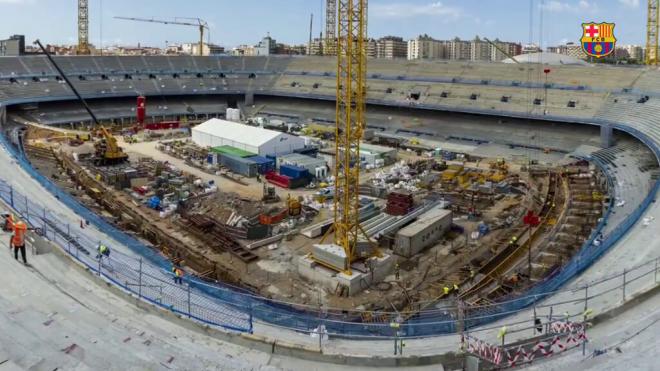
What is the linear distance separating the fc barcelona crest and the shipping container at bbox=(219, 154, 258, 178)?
35511 millimetres

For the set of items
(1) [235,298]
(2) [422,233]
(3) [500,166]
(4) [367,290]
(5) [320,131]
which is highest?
(5) [320,131]

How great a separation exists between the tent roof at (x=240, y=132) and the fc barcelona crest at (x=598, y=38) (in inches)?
1270

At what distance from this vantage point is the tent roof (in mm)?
35094

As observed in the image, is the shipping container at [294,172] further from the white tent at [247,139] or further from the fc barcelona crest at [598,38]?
the fc barcelona crest at [598,38]

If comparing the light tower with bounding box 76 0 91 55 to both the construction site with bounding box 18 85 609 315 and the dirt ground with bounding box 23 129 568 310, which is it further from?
the dirt ground with bounding box 23 129 568 310

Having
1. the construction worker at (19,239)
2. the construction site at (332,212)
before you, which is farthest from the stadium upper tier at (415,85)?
the construction worker at (19,239)

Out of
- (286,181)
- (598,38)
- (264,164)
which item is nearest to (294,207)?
(286,181)

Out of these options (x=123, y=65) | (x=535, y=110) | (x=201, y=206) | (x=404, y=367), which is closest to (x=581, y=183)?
(x=535, y=110)

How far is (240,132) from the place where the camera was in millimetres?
37375

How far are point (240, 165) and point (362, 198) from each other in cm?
883

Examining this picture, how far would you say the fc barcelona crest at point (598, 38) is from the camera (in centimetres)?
4991

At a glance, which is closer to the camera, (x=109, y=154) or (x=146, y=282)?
(x=146, y=282)

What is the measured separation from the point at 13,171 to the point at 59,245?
39.5 feet

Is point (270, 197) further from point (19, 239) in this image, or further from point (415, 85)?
point (415, 85)
